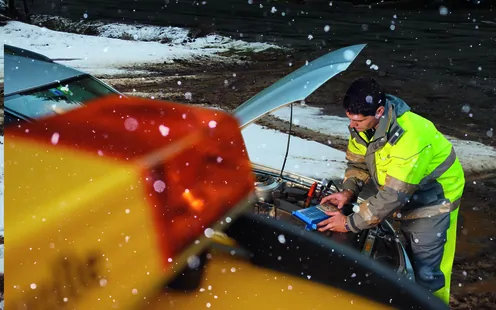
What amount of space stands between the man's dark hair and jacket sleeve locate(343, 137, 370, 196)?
0.54m

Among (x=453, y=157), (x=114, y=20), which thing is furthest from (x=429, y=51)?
(x=453, y=157)

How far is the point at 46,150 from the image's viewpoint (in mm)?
2166

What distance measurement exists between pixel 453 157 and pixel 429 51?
1109cm

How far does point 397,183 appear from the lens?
2.51 meters

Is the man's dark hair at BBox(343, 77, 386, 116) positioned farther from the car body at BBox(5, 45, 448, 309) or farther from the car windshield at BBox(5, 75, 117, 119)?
the car windshield at BBox(5, 75, 117, 119)

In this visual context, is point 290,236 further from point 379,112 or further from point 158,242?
point 379,112

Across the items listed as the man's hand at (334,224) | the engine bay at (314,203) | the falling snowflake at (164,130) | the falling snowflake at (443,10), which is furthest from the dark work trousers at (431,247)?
the falling snowflake at (443,10)

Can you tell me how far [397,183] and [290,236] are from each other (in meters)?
0.83

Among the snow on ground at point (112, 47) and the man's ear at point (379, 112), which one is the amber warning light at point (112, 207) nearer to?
the man's ear at point (379, 112)

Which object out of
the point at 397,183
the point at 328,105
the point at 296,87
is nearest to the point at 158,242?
the point at 296,87

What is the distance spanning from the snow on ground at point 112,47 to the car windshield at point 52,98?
635 centimetres

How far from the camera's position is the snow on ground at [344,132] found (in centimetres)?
596

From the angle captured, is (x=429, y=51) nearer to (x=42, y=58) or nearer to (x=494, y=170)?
(x=494, y=170)

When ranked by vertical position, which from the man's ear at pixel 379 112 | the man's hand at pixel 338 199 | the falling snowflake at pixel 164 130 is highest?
the man's ear at pixel 379 112
